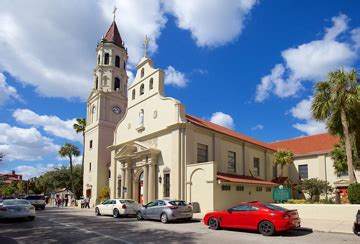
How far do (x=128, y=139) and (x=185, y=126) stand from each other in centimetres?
939

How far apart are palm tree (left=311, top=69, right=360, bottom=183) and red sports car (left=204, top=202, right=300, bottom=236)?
9.56 metres

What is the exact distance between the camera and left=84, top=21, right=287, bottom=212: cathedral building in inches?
979

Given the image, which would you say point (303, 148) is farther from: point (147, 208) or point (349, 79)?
point (147, 208)

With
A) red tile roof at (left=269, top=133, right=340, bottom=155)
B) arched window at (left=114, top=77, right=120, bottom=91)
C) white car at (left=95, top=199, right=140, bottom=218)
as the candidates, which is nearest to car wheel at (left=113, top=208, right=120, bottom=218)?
white car at (left=95, top=199, right=140, bottom=218)

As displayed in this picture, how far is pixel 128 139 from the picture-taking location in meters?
33.1

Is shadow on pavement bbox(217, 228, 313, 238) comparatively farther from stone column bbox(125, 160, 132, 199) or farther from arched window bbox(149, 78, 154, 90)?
arched window bbox(149, 78, 154, 90)

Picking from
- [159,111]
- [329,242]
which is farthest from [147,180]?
[329,242]

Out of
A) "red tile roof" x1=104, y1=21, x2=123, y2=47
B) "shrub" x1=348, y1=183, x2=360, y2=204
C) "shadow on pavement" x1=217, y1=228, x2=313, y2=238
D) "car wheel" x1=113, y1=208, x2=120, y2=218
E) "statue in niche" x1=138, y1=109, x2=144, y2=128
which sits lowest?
"car wheel" x1=113, y1=208, x2=120, y2=218

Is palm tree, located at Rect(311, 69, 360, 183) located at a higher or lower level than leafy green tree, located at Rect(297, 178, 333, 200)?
higher

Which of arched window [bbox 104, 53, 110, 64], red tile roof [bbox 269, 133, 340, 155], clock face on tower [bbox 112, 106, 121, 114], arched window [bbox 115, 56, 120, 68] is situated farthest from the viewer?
arched window [bbox 115, 56, 120, 68]

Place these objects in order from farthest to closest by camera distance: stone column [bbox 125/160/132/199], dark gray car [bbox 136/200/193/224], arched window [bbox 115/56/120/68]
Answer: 1. arched window [bbox 115/56/120/68]
2. stone column [bbox 125/160/132/199]
3. dark gray car [bbox 136/200/193/224]

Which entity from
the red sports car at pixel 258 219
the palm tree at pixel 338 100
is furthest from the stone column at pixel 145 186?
the palm tree at pixel 338 100

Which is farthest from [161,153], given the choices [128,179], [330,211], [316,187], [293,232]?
[316,187]

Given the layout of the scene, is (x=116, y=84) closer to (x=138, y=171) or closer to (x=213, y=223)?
(x=138, y=171)
